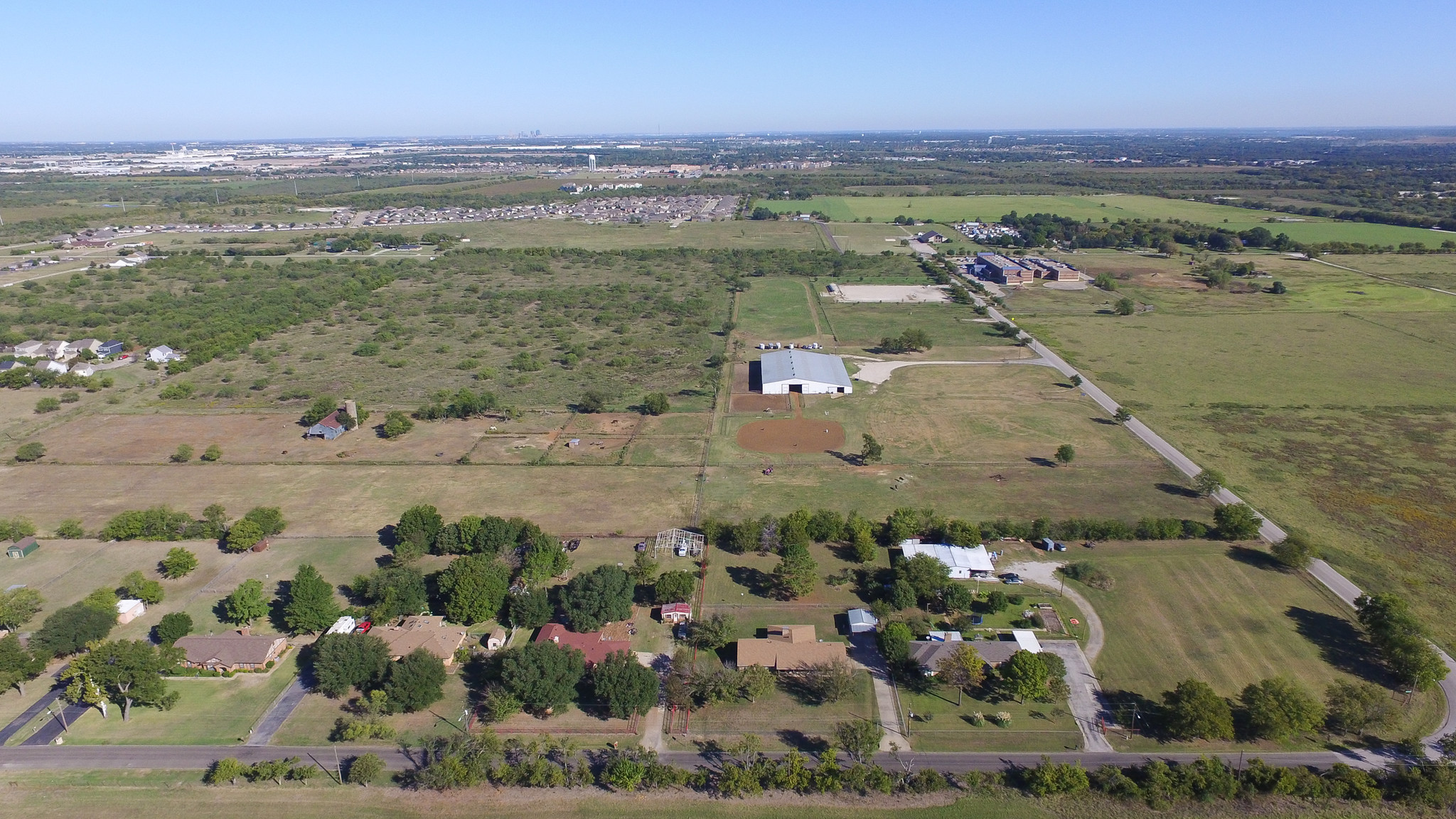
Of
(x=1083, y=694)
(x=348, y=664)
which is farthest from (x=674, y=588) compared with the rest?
(x=1083, y=694)

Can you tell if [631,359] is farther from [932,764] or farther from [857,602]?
[932,764]

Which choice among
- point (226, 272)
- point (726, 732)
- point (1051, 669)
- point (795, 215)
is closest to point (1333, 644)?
point (1051, 669)

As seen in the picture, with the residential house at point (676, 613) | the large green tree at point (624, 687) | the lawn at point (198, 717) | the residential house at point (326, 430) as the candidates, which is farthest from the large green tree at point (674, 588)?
the residential house at point (326, 430)

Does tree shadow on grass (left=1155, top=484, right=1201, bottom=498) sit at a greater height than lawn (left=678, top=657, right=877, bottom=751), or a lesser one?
greater

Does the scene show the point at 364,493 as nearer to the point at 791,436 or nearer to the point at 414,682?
the point at 414,682

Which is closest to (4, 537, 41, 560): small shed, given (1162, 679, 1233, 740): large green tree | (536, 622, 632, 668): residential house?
(536, 622, 632, 668): residential house

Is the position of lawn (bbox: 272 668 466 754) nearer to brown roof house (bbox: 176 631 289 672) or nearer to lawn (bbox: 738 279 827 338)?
brown roof house (bbox: 176 631 289 672)
